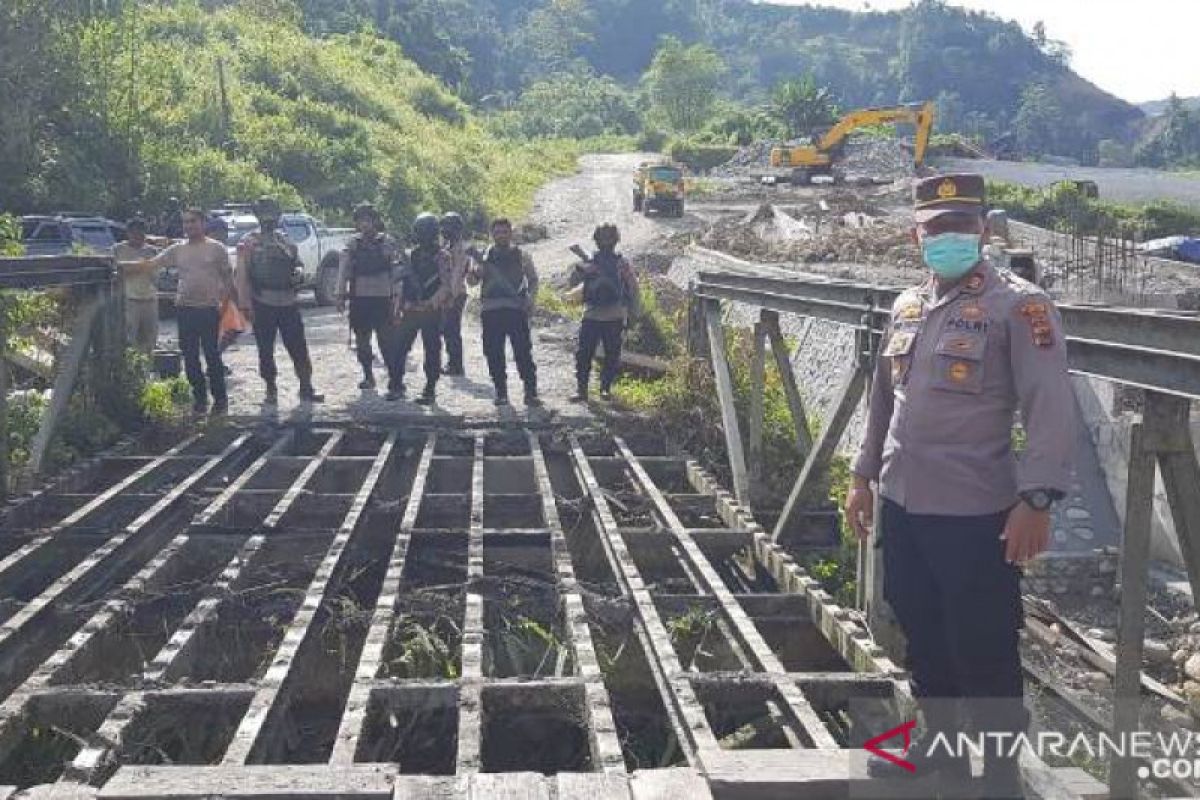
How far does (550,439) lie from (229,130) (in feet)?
76.8

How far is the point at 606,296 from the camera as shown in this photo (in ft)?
29.2

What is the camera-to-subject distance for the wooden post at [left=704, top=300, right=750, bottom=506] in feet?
21.6

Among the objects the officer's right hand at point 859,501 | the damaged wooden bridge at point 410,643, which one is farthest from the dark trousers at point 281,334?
the officer's right hand at point 859,501

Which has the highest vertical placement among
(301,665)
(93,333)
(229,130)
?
(229,130)

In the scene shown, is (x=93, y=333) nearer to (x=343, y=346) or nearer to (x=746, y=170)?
(x=343, y=346)

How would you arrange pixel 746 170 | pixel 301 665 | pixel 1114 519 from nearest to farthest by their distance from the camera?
pixel 301 665 → pixel 1114 519 → pixel 746 170

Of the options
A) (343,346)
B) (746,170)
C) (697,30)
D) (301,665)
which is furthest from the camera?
(697,30)

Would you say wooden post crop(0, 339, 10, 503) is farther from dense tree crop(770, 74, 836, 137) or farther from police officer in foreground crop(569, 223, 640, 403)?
dense tree crop(770, 74, 836, 137)

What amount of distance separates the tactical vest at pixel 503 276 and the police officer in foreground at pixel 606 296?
0.49 metres

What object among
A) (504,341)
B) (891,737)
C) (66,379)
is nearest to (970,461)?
(891,737)

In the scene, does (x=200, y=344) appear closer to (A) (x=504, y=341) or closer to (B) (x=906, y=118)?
(A) (x=504, y=341)

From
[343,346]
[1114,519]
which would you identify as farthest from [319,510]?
[343,346]

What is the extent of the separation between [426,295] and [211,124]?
2160 centimetres

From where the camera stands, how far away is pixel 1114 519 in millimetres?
8664
